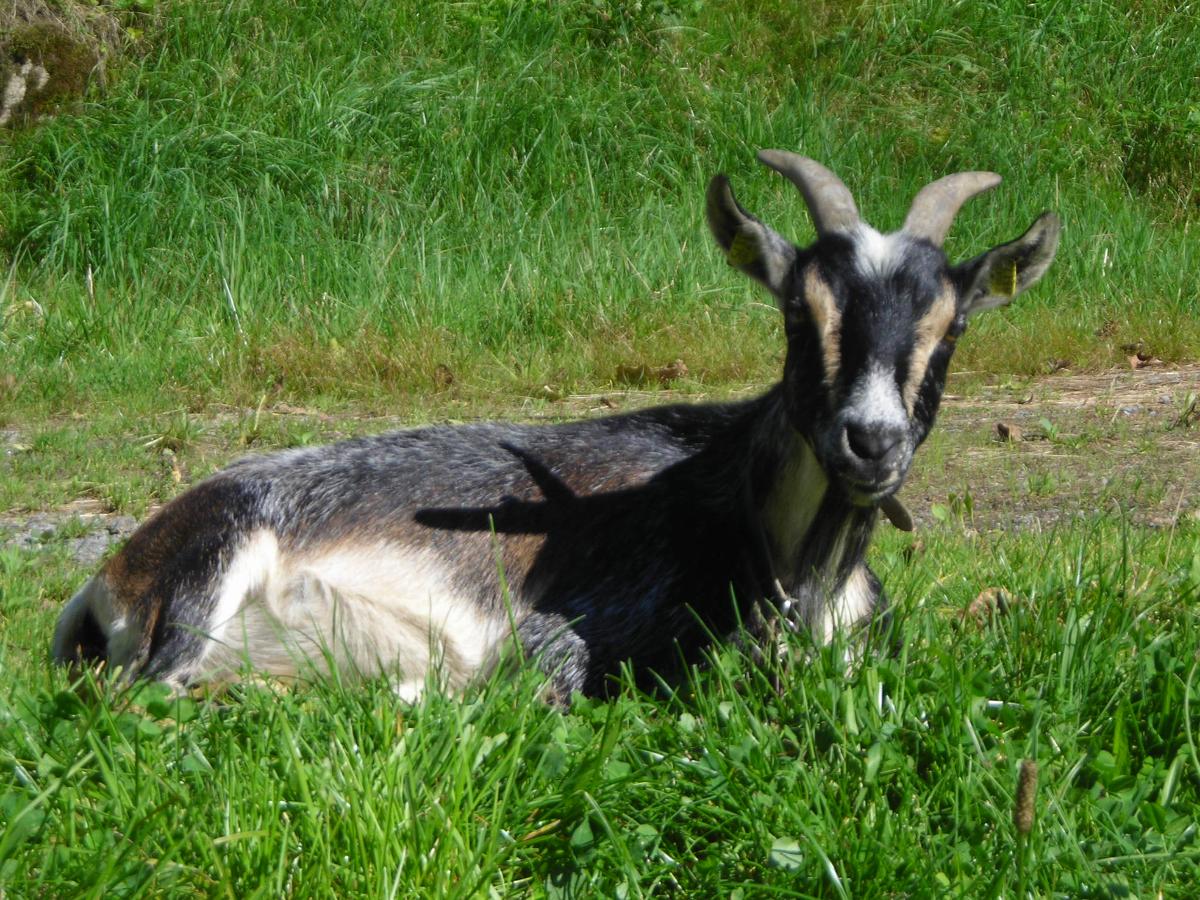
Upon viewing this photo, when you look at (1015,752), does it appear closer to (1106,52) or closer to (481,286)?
(481,286)

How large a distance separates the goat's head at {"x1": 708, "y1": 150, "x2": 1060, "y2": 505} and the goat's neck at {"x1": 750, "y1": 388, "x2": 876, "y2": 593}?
170 mm

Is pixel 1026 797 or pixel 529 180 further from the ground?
pixel 529 180

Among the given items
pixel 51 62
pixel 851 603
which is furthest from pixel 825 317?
pixel 51 62

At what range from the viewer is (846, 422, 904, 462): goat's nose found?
3.25 meters

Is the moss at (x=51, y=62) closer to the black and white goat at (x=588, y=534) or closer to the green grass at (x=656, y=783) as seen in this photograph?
the black and white goat at (x=588, y=534)

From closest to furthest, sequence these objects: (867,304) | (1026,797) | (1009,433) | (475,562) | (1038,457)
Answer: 1. (1026,797)
2. (867,304)
3. (475,562)
4. (1038,457)
5. (1009,433)

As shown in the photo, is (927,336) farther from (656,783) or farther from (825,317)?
(656,783)

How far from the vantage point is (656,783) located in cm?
269

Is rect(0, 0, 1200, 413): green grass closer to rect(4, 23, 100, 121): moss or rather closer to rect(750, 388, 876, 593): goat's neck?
rect(4, 23, 100, 121): moss

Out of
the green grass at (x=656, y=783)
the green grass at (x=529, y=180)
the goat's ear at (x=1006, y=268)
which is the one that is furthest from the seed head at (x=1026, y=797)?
the green grass at (x=529, y=180)

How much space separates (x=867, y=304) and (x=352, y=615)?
1463 mm

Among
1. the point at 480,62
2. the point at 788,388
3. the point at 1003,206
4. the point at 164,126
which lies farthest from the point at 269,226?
the point at 788,388

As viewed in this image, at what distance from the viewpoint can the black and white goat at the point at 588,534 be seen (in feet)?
11.6

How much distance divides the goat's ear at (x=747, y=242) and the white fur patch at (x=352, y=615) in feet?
3.60
